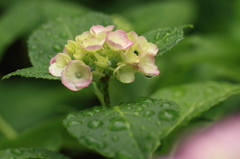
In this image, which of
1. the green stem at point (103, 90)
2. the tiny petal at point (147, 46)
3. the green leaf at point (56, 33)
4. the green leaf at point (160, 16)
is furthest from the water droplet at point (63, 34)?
the green leaf at point (160, 16)

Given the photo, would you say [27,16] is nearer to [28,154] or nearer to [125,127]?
[28,154]

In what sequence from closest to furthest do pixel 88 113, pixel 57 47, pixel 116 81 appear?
pixel 88 113
pixel 57 47
pixel 116 81

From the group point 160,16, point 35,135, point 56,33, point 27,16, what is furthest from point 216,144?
point 27,16

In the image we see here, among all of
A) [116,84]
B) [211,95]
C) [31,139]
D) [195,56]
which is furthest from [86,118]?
[195,56]

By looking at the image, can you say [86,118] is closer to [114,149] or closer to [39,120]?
[114,149]

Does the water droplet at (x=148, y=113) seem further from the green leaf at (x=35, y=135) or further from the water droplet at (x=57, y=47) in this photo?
A: the green leaf at (x=35, y=135)
